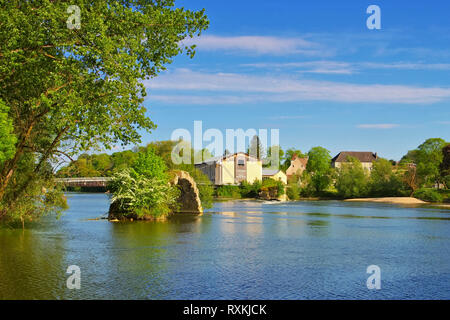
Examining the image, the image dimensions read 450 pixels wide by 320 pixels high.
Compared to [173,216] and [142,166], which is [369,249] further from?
[173,216]

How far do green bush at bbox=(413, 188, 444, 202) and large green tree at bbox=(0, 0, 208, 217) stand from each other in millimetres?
79902

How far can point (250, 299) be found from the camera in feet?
41.3

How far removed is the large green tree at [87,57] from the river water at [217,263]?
15.7 feet

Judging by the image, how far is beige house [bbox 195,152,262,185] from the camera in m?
102

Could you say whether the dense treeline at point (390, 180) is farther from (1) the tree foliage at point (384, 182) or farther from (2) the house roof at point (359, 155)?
(2) the house roof at point (359, 155)

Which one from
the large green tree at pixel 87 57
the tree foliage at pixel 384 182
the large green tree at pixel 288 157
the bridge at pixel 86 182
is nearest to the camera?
the large green tree at pixel 87 57

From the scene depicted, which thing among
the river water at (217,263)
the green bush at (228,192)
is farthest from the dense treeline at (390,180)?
the river water at (217,263)

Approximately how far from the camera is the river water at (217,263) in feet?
43.8

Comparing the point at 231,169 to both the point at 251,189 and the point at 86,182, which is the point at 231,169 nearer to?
the point at 251,189

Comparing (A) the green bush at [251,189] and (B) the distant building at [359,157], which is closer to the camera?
(A) the green bush at [251,189]

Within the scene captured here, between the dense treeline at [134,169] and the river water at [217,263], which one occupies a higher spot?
the dense treeline at [134,169]

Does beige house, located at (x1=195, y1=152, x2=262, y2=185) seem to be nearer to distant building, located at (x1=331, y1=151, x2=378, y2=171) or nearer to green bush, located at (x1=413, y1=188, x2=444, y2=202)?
green bush, located at (x1=413, y1=188, x2=444, y2=202)

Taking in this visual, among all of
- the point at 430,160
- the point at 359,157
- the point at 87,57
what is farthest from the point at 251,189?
the point at 359,157
